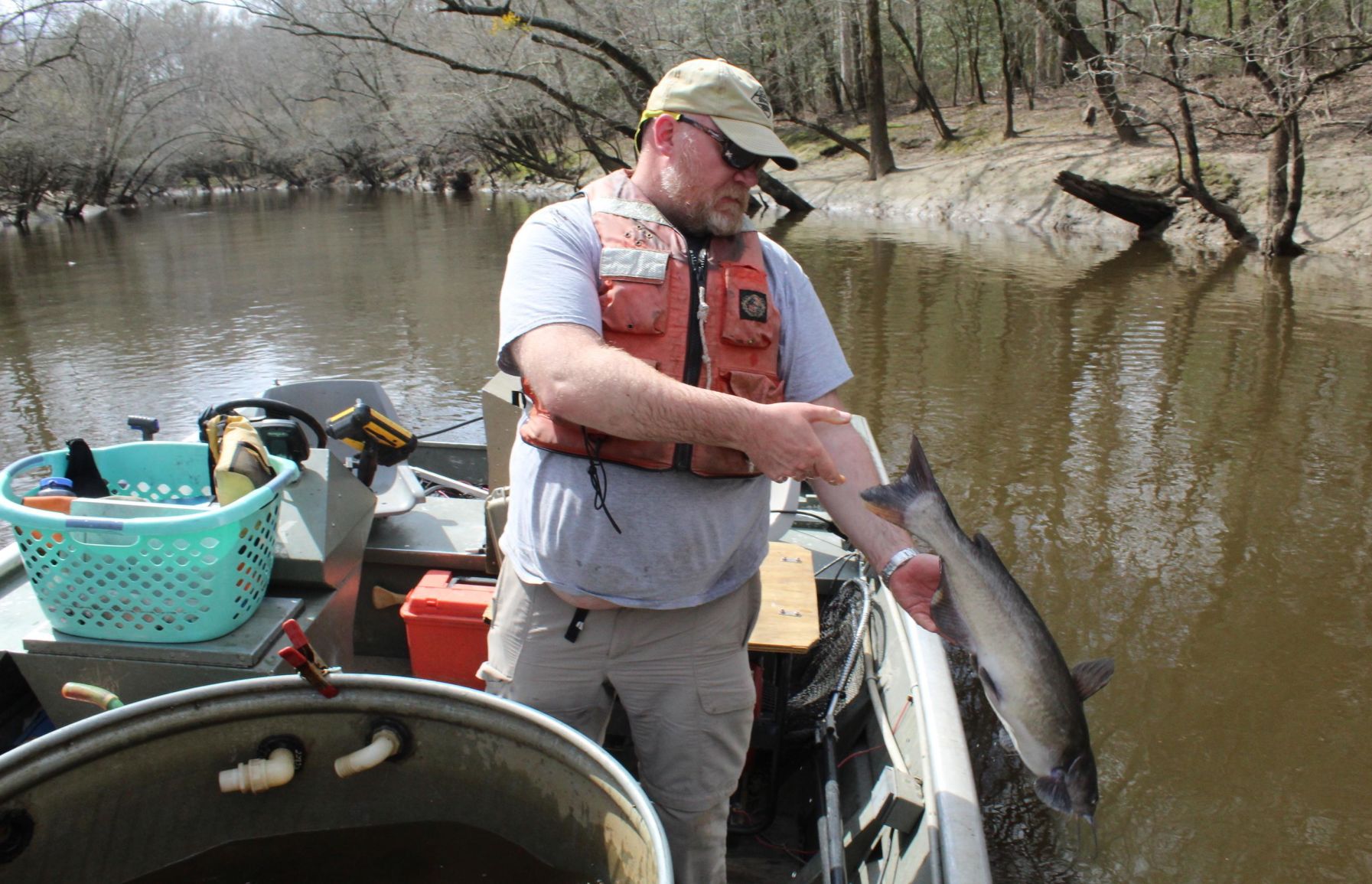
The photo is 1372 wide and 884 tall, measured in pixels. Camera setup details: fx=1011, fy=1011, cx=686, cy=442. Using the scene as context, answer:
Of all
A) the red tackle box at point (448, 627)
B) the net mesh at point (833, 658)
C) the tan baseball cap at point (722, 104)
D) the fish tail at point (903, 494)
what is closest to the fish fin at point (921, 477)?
the fish tail at point (903, 494)

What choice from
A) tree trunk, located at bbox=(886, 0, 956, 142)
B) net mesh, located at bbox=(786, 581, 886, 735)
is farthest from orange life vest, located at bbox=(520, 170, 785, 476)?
tree trunk, located at bbox=(886, 0, 956, 142)

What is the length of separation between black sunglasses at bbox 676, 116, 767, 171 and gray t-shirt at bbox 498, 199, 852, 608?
320 millimetres

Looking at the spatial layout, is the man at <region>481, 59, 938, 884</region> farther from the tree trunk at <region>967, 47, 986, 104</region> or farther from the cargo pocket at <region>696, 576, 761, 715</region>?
the tree trunk at <region>967, 47, 986, 104</region>

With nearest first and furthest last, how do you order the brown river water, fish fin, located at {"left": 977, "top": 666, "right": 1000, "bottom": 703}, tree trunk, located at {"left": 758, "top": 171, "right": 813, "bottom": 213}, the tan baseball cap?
fish fin, located at {"left": 977, "top": 666, "right": 1000, "bottom": 703} < the tan baseball cap < the brown river water < tree trunk, located at {"left": 758, "top": 171, "right": 813, "bottom": 213}

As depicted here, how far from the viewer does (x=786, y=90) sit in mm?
34156

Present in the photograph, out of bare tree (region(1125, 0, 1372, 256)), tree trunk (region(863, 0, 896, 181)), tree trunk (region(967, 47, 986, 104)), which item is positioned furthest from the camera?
tree trunk (region(967, 47, 986, 104))

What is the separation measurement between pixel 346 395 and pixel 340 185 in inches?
2804

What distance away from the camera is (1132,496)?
777 cm

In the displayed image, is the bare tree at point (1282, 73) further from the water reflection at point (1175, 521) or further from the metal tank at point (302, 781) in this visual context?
the metal tank at point (302, 781)

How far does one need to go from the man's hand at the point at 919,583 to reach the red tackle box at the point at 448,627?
1.45 meters

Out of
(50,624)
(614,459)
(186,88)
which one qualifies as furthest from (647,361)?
(186,88)

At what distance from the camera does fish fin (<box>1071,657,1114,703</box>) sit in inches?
87.6

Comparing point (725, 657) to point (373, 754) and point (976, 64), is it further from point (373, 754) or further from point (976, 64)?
point (976, 64)

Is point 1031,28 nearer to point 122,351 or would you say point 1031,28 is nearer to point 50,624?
point 122,351
